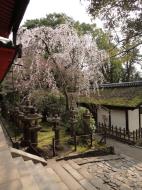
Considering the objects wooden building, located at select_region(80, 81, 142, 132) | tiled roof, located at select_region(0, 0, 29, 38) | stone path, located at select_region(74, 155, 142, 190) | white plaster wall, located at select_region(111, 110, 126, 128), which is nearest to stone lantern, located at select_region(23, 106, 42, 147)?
stone path, located at select_region(74, 155, 142, 190)

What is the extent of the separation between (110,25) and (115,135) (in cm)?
873

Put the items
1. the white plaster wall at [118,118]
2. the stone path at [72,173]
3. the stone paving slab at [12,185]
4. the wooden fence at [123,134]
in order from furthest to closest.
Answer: the white plaster wall at [118,118] < the wooden fence at [123,134] < the stone path at [72,173] < the stone paving slab at [12,185]

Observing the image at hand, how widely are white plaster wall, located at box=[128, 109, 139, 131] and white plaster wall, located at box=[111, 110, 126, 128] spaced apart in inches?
18.5

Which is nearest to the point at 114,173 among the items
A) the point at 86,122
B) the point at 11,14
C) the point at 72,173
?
the point at 72,173

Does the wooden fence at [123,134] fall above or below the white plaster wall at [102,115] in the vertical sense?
below

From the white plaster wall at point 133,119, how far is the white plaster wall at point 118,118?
1.54 feet

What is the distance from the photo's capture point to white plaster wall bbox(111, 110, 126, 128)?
18688mm

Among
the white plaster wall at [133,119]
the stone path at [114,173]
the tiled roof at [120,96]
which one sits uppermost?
the tiled roof at [120,96]

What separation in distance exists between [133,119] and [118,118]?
4.06 ft

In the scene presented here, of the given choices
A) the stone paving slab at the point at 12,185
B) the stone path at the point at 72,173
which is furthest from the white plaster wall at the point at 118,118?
the stone paving slab at the point at 12,185

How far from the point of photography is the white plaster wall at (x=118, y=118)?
18.7 metres

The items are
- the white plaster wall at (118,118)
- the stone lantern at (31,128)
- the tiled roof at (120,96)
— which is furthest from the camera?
the white plaster wall at (118,118)

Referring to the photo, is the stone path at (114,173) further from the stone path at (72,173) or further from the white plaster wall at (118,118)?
the white plaster wall at (118,118)

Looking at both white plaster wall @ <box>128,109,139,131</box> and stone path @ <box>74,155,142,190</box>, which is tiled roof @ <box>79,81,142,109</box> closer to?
white plaster wall @ <box>128,109,139,131</box>
